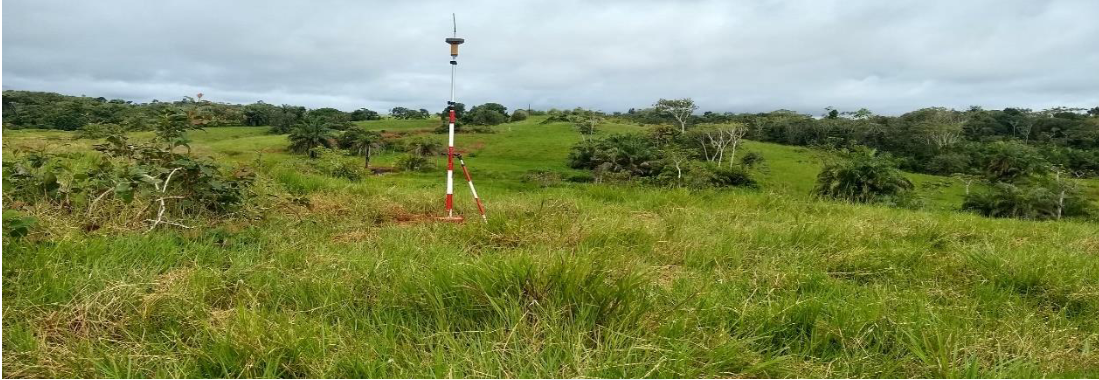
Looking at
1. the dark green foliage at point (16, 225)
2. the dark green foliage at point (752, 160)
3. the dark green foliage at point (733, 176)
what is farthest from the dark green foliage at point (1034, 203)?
the dark green foliage at point (16, 225)

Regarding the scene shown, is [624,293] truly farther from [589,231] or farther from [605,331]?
[589,231]

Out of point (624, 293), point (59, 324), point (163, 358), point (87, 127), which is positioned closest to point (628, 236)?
point (624, 293)

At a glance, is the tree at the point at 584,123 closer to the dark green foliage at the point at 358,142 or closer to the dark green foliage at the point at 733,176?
the dark green foliage at the point at 358,142

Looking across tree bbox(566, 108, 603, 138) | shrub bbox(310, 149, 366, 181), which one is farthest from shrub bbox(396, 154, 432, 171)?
tree bbox(566, 108, 603, 138)

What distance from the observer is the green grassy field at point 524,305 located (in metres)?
2.39

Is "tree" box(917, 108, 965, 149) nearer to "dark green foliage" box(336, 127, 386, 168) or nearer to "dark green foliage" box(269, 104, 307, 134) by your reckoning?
"dark green foliage" box(336, 127, 386, 168)

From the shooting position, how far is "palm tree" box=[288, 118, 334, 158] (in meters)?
70.8

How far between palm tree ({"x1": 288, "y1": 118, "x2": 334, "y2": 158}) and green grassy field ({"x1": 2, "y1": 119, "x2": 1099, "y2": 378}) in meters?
70.4

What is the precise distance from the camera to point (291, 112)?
89688 mm

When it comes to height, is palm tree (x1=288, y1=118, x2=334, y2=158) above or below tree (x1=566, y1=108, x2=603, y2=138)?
below

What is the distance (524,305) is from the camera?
8.91 feet

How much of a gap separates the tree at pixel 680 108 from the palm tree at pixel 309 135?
57686mm

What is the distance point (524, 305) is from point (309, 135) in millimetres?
76060

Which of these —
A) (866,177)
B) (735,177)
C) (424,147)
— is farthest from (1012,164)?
(424,147)
